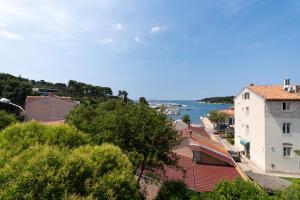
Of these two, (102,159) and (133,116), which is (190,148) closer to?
(133,116)

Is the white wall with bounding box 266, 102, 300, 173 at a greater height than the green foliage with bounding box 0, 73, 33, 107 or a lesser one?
lesser

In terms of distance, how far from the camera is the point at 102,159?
10.7 m

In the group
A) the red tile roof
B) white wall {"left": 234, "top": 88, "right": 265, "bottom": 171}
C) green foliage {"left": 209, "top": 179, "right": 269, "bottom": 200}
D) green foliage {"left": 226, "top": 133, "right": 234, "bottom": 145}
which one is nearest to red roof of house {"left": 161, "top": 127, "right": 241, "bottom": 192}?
green foliage {"left": 209, "top": 179, "right": 269, "bottom": 200}

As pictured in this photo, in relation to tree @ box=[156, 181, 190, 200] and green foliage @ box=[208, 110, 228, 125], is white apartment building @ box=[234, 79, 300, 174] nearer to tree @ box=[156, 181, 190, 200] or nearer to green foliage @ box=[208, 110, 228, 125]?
tree @ box=[156, 181, 190, 200]

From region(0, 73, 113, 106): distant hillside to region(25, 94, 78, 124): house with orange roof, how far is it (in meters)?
20.2

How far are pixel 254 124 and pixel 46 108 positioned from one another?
→ 4765 centimetres

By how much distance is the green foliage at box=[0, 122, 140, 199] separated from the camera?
8.71 metres

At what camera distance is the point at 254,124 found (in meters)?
37.3

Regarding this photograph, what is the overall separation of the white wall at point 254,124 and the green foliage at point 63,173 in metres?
28.4

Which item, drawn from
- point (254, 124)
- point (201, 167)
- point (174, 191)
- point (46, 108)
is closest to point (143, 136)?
point (174, 191)

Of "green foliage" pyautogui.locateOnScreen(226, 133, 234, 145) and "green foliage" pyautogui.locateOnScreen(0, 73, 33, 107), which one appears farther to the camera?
"green foliage" pyautogui.locateOnScreen(0, 73, 33, 107)

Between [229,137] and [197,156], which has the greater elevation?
[197,156]

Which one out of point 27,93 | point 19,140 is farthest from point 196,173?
point 27,93

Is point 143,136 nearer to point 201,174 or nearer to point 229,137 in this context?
point 201,174
